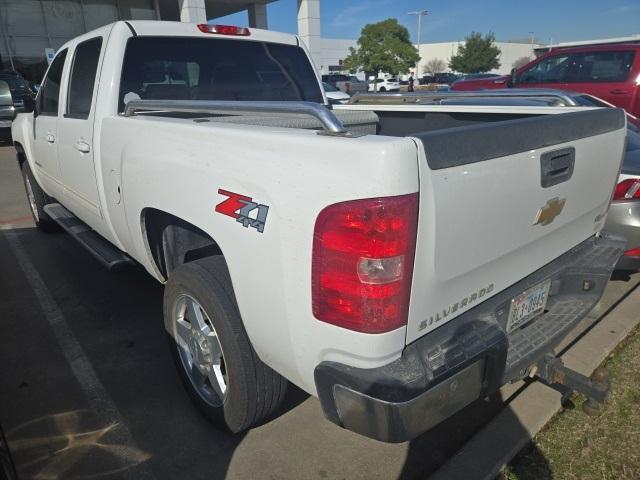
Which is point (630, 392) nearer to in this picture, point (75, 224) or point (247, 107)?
point (247, 107)

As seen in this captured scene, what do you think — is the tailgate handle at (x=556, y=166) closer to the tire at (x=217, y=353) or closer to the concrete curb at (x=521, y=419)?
the concrete curb at (x=521, y=419)

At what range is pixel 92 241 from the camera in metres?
3.66

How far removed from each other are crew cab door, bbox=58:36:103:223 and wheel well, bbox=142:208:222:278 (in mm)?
713

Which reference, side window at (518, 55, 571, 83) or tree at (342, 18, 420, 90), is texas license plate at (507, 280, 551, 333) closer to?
side window at (518, 55, 571, 83)

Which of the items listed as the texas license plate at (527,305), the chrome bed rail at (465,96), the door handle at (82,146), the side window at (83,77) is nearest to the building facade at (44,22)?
the side window at (83,77)

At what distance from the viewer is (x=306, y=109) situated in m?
1.71

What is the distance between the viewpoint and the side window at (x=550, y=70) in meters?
10.0

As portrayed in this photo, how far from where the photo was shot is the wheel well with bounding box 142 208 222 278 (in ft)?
8.66

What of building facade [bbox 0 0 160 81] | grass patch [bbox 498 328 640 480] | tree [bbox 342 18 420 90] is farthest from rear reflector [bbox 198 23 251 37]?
tree [bbox 342 18 420 90]

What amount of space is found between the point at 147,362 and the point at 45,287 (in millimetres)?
1774

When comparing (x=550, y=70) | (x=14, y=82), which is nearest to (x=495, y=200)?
(x=550, y=70)

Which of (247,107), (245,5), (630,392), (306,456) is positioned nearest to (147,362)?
(306,456)

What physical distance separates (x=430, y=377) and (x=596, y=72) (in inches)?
401

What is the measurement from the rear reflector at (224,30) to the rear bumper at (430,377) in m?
2.71
